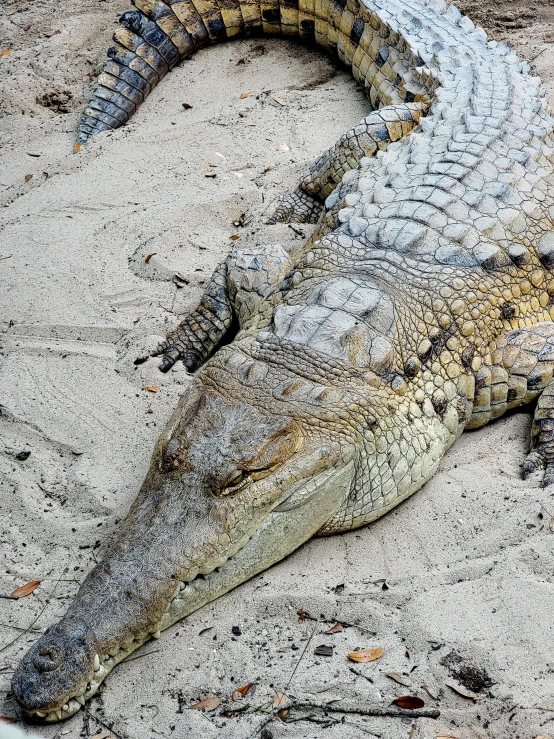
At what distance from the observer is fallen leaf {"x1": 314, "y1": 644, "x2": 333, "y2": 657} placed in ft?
9.70

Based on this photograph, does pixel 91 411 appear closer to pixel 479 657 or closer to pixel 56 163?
pixel 479 657

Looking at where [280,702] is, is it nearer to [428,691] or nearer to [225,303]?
[428,691]

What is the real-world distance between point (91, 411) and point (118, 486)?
0.55m

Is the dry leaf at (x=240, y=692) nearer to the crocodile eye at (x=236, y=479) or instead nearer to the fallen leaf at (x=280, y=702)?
the fallen leaf at (x=280, y=702)

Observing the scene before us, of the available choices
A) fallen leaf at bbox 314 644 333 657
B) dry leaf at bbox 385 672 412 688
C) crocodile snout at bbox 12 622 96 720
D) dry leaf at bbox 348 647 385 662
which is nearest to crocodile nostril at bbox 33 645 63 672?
crocodile snout at bbox 12 622 96 720

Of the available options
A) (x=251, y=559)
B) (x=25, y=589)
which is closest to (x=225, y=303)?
(x=251, y=559)

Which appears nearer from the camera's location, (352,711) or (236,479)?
(352,711)

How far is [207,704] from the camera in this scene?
9.23ft

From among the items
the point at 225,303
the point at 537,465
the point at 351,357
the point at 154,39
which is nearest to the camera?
the point at 351,357

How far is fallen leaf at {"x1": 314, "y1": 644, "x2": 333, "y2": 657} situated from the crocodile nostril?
898 mm

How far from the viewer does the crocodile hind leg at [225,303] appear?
439 cm

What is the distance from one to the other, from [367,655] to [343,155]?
3388 mm

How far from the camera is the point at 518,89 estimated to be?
5.05 meters

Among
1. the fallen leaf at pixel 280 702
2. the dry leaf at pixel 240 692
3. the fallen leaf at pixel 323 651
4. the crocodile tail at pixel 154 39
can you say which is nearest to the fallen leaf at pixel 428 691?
the fallen leaf at pixel 323 651
